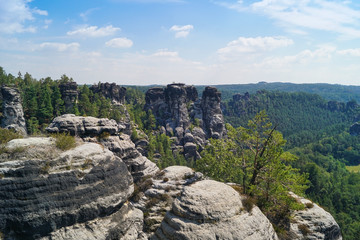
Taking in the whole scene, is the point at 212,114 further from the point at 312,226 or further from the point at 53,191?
the point at 53,191

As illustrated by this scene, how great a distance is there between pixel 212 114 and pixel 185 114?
48.9 ft

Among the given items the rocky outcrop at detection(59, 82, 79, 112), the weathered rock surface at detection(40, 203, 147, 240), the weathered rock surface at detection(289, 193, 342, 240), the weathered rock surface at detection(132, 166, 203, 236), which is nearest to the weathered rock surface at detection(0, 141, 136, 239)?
the weathered rock surface at detection(40, 203, 147, 240)

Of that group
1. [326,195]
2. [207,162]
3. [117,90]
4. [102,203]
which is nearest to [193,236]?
[102,203]

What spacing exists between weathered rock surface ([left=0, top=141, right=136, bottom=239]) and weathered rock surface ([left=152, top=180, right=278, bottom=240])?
433 cm

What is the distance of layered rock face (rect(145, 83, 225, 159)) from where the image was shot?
350 ft

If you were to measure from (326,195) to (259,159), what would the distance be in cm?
7785

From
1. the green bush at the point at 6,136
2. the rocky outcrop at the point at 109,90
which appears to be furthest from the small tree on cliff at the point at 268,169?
the rocky outcrop at the point at 109,90

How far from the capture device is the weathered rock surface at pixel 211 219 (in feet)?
46.1

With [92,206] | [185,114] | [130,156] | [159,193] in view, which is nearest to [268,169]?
[159,193]

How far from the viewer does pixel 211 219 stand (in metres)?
14.5

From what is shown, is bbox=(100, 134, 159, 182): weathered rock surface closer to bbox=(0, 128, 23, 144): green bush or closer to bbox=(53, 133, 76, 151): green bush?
bbox=(53, 133, 76, 151): green bush

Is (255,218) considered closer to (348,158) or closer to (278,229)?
(278,229)

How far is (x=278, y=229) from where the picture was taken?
18.6 metres

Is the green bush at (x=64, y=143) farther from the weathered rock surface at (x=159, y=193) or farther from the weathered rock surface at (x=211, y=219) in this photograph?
the weathered rock surface at (x=211, y=219)
